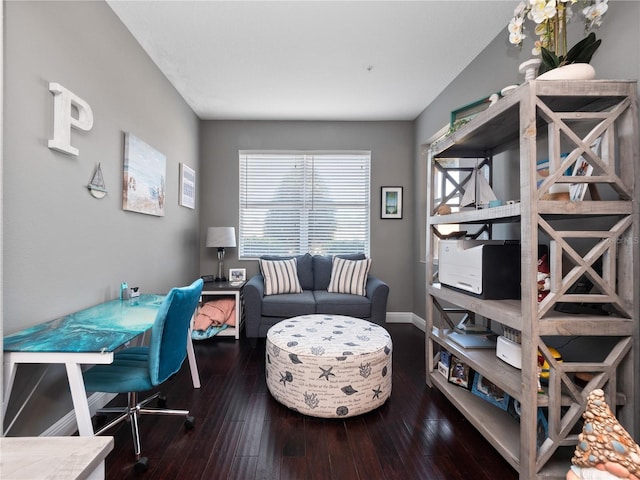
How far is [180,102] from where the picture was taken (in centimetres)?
334

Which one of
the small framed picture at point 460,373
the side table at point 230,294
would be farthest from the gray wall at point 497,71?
the side table at point 230,294

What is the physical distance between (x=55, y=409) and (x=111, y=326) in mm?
649

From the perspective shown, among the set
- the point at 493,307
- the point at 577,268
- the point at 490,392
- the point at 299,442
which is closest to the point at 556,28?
the point at 577,268

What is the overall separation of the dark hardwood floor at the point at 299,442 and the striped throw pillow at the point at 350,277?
1.38m

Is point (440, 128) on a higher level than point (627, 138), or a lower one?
higher

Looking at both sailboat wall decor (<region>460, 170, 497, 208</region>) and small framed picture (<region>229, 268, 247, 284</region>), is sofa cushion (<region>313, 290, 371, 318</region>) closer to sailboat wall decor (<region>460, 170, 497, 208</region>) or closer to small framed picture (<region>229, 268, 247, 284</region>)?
small framed picture (<region>229, 268, 247, 284</region>)

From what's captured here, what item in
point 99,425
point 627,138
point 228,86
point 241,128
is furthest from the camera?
point 241,128

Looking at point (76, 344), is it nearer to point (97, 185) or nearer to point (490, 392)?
point (97, 185)

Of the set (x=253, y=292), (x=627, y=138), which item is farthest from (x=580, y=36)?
(x=253, y=292)

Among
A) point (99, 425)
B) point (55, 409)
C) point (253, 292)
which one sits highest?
point (253, 292)

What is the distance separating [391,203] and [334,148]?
110cm

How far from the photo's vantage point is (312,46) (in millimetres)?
2473

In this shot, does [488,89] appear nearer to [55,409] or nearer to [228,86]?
[228,86]

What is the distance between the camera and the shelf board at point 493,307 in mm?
1383
